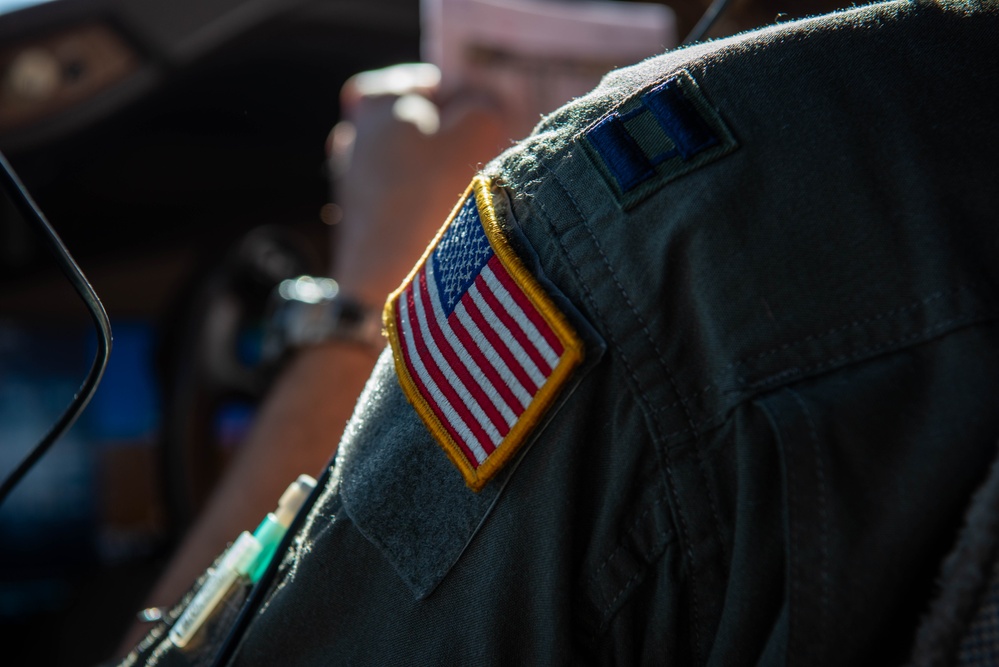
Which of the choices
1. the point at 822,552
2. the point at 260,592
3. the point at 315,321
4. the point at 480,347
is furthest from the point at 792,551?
the point at 315,321

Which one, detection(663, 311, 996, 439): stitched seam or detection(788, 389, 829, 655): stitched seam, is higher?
Result: detection(663, 311, 996, 439): stitched seam

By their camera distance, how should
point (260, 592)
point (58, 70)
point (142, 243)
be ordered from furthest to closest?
point (142, 243)
point (58, 70)
point (260, 592)

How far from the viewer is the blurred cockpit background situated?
136 cm

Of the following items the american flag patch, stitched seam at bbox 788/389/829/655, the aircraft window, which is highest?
the aircraft window

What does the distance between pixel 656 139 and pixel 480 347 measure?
0.40ft

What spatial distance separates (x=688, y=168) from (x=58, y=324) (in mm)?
1609

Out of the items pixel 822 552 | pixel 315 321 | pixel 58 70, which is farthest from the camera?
pixel 58 70

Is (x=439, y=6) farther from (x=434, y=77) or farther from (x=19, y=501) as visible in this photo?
(x=19, y=501)

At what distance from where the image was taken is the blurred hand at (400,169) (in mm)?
987

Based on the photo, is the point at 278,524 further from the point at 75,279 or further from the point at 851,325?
the point at 851,325

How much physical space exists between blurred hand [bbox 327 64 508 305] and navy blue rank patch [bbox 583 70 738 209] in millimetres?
580

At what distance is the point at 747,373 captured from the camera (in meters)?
0.35

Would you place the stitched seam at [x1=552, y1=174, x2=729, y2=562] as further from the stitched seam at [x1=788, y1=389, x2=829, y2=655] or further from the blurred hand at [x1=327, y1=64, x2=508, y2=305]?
the blurred hand at [x1=327, y1=64, x2=508, y2=305]

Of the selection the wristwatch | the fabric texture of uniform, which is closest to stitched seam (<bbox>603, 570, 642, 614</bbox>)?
the fabric texture of uniform
